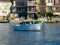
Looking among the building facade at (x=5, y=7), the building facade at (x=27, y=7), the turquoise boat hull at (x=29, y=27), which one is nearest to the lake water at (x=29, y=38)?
the turquoise boat hull at (x=29, y=27)

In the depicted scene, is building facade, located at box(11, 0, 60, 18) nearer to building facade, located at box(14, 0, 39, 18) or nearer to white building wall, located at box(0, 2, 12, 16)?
building facade, located at box(14, 0, 39, 18)

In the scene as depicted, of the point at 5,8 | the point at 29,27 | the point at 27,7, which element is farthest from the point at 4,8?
the point at 29,27

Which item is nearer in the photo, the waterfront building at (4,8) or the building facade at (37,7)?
the building facade at (37,7)

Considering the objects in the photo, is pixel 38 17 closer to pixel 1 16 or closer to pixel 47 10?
pixel 47 10

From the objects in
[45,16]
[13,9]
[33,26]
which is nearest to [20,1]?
[13,9]

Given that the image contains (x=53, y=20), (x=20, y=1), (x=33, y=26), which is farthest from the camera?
(x=20, y=1)

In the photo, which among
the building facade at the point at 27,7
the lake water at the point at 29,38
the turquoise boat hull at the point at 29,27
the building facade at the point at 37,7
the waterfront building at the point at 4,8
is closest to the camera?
the lake water at the point at 29,38

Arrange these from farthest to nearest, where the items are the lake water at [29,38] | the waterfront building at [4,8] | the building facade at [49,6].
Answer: the waterfront building at [4,8] → the building facade at [49,6] → the lake water at [29,38]

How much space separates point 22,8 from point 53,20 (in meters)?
9.53

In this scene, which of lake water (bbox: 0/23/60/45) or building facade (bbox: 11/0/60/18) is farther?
building facade (bbox: 11/0/60/18)

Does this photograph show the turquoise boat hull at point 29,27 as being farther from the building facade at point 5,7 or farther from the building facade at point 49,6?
the building facade at point 5,7

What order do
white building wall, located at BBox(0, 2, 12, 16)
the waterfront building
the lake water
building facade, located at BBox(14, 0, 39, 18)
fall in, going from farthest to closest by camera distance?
1. white building wall, located at BBox(0, 2, 12, 16)
2. the waterfront building
3. building facade, located at BBox(14, 0, 39, 18)
4. the lake water

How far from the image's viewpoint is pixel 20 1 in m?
100

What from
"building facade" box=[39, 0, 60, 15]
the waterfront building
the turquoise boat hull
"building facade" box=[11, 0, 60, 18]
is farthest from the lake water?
the waterfront building
